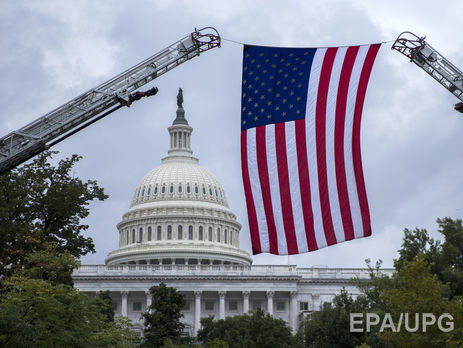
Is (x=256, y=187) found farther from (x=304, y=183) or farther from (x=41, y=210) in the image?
(x=41, y=210)

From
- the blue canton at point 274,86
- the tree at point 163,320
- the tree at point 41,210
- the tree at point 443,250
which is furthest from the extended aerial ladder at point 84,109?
the tree at point 163,320

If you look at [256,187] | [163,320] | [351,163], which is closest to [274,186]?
[256,187]

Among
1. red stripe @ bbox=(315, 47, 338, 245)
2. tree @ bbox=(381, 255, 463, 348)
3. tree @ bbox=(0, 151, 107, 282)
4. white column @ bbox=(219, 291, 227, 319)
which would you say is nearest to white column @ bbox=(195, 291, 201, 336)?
white column @ bbox=(219, 291, 227, 319)

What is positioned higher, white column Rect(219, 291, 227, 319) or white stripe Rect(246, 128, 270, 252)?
white column Rect(219, 291, 227, 319)

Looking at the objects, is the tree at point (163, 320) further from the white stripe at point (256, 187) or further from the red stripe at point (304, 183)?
the red stripe at point (304, 183)

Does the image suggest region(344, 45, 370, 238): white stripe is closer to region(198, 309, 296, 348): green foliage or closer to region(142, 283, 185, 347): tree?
region(198, 309, 296, 348): green foliage

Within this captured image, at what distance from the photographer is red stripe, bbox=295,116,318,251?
1309 inches

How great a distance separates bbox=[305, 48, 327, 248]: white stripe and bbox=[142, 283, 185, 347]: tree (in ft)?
215

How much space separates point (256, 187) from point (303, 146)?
2.08 metres

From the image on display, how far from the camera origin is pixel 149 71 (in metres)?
31.6

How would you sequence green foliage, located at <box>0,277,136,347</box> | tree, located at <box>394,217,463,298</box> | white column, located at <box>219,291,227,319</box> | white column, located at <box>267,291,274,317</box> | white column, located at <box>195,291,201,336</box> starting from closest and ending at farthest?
green foliage, located at <box>0,277,136,347</box> < tree, located at <box>394,217,463,298</box> < white column, located at <box>195,291,201,336</box> < white column, located at <box>267,291,274,317</box> < white column, located at <box>219,291,227,319</box>

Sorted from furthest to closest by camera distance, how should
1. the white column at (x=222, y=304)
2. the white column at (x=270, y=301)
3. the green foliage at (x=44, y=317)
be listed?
the white column at (x=222, y=304) → the white column at (x=270, y=301) → the green foliage at (x=44, y=317)

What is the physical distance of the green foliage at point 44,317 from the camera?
137ft

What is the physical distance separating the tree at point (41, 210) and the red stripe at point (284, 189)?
29245 millimetres
